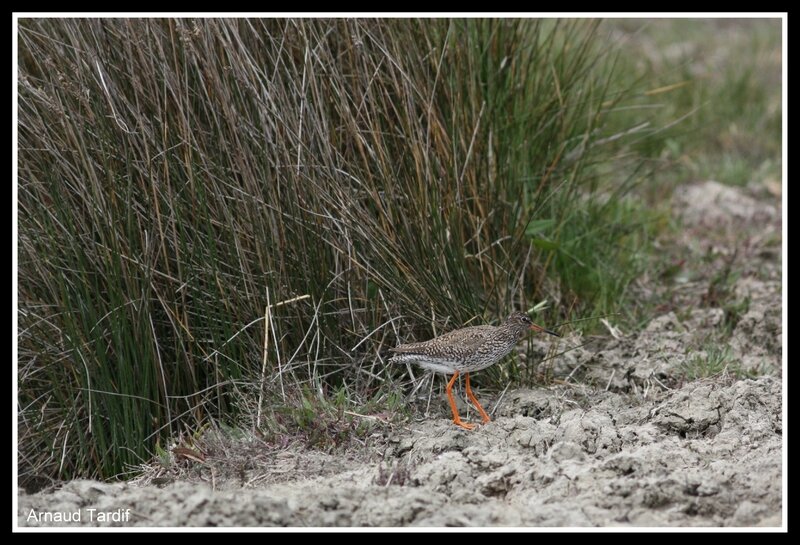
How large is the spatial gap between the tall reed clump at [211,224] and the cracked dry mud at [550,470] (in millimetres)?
473

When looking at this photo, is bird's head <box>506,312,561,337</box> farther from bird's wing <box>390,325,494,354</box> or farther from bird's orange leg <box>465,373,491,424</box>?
bird's orange leg <box>465,373,491,424</box>

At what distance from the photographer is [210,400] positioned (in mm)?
4746

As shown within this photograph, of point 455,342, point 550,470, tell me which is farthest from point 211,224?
point 550,470

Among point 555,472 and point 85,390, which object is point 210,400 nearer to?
point 85,390

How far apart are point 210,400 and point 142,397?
0.30m

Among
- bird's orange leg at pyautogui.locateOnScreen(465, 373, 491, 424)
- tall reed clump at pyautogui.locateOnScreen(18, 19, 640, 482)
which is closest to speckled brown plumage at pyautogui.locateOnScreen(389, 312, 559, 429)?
bird's orange leg at pyautogui.locateOnScreen(465, 373, 491, 424)

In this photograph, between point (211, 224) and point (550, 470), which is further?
point (211, 224)

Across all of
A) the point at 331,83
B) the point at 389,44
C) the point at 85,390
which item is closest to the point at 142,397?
the point at 85,390

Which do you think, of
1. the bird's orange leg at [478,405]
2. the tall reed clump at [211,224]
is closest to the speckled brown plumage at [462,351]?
the bird's orange leg at [478,405]

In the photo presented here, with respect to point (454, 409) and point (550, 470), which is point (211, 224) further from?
point (550, 470)

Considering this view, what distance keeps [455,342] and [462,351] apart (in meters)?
0.06

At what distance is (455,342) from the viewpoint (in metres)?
4.64

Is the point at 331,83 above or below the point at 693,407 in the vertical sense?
above

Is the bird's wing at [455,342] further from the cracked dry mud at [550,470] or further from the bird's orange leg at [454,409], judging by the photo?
the cracked dry mud at [550,470]
